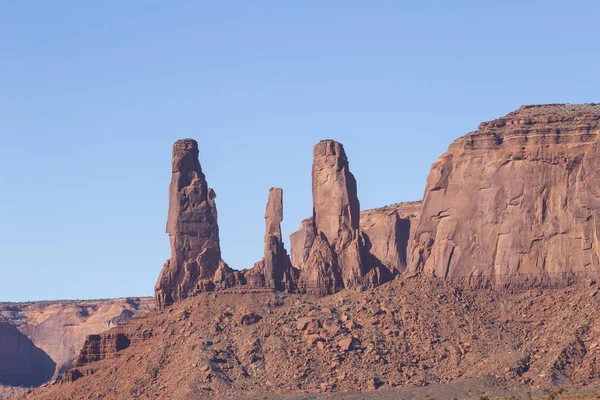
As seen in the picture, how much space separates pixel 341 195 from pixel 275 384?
838 inches

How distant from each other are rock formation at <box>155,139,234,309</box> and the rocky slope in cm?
197

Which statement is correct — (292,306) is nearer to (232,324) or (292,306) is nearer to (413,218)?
(232,324)

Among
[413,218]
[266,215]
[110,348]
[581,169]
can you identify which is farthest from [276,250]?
[413,218]

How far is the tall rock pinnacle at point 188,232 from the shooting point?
141750 millimetres

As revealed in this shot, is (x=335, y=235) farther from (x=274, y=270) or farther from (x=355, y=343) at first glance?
(x=355, y=343)

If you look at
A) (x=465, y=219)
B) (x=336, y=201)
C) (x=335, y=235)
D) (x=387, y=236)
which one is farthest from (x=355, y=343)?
(x=387, y=236)

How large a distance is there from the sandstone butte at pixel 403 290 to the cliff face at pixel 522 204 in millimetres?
103

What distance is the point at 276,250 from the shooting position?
140500 millimetres

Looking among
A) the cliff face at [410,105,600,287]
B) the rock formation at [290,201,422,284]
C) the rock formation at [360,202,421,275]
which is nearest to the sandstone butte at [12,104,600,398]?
the cliff face at [410,105,600,287]

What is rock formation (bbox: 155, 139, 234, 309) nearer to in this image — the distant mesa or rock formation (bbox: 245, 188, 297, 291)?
the distant mesa

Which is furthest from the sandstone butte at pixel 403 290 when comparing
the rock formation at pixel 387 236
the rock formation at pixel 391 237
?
the rock formation at pixel 391 237

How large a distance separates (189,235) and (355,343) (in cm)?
1903

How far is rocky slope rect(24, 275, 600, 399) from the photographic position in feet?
413

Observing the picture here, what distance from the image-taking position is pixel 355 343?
131 metres
